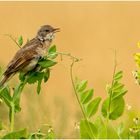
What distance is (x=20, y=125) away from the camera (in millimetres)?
5176

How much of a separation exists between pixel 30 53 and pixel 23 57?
0.18m

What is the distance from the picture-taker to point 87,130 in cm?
200

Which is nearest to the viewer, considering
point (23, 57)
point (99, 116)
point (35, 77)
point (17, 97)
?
point (99, 116)

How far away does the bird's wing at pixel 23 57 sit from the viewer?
12.9 ft

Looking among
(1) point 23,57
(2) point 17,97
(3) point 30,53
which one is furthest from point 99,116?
(3) point 30,53

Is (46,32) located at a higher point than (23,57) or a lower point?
higher

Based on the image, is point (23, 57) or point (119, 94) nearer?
point (119, 94)

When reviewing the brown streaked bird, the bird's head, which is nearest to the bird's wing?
the brown streaked bird

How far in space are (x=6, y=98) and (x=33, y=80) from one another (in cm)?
30

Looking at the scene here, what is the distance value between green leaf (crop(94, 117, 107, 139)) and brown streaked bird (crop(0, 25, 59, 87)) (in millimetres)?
1278

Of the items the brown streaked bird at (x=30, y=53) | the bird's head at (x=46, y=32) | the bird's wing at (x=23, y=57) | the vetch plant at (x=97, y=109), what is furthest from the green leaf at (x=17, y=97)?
the bird's head at (x=46, y=32)

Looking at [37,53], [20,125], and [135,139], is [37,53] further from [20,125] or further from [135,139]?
[135,139]

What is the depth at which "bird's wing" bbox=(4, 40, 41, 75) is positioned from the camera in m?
3.95

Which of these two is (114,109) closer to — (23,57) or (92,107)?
(92,107)
